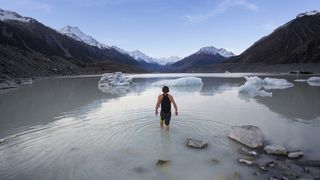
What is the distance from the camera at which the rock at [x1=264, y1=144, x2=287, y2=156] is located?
28.9 feet

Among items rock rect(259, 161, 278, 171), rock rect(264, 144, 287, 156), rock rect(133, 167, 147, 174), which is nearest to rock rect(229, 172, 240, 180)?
rock rect(259, 161, 278, 171)

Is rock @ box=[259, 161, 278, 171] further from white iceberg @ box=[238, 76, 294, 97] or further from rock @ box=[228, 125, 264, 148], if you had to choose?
white iceberg @ box=[238, 76, 294, 97]

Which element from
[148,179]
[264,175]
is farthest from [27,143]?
[264,175]

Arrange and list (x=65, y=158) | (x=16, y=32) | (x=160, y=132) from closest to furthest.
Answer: (x=65, y=158) → (x=160, y=132) → (x=16, y=32)

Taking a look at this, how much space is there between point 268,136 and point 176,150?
3.60 meters

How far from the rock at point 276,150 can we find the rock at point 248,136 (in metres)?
0.43

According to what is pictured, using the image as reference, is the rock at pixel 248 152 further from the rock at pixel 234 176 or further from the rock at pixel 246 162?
the rock at pixel 234 176

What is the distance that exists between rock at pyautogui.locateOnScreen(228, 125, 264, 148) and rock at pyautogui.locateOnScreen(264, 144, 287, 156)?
429 mm

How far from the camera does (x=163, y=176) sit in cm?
748

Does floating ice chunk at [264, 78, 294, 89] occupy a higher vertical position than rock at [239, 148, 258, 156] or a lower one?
lower

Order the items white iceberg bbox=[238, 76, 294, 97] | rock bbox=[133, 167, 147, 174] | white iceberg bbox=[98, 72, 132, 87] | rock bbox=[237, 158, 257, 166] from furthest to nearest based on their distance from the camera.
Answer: white iceberg bbox=[98, 72, 132, 87]
white iceberg bbox=[238, 76, 294, 97]
rock bbox=[237, 158, 257, 166]
rock bbox=[133, 167, 147, 174]

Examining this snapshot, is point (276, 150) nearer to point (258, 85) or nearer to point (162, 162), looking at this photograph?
point (162, 162)

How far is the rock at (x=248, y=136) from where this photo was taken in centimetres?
966

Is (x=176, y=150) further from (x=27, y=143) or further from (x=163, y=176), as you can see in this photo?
(x=27, y=143)
